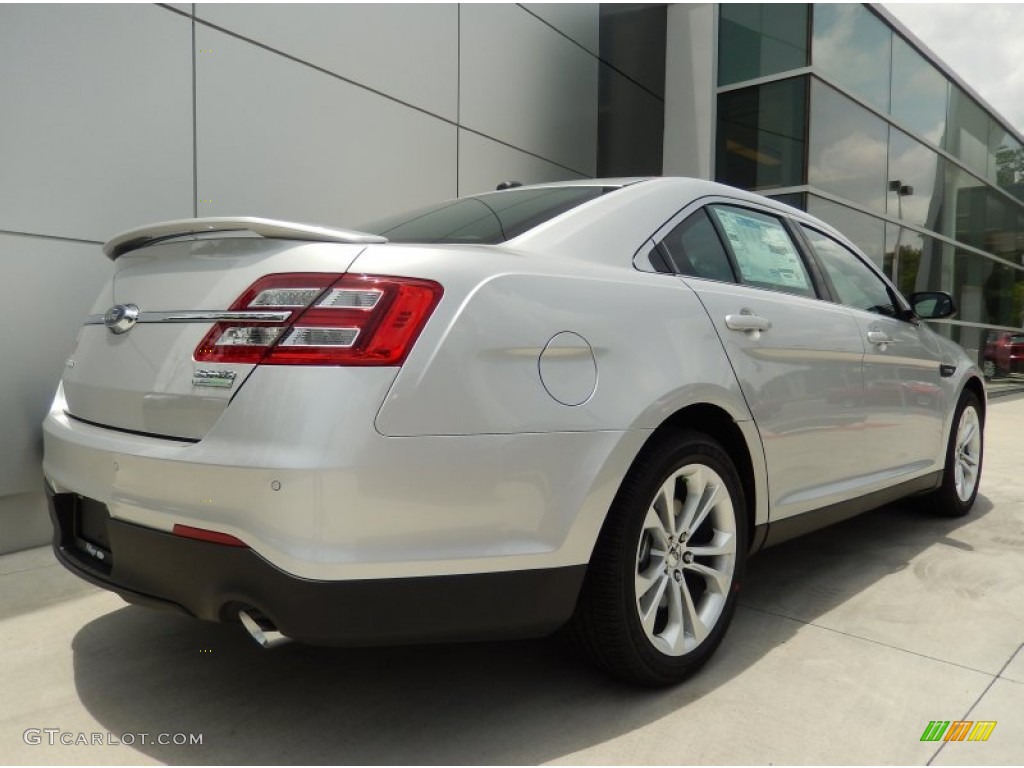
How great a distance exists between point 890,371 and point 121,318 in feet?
9.47

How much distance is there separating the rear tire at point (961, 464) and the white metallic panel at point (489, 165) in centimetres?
361

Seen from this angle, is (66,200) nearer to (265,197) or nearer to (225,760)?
(265,197)

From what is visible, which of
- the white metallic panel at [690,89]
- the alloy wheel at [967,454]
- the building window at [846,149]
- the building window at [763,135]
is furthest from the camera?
the white metallic panel at [690,89]

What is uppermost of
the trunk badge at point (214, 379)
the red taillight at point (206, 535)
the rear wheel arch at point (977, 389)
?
the trunk badge at point (214, 379)

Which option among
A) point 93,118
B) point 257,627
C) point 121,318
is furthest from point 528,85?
point 257,627

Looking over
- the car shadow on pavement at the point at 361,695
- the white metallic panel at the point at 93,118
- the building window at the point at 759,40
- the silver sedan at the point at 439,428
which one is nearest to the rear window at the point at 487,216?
the silver sedan at the point at 439,428

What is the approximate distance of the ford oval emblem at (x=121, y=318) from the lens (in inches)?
74.0

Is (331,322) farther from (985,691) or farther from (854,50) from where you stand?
(854,50)

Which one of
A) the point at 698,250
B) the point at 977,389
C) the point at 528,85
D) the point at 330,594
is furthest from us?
the point at 528,85

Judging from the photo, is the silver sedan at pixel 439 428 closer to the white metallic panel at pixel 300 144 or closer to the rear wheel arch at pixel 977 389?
Result: the rear wheel arch at pixel 977 389

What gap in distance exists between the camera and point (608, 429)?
182cm

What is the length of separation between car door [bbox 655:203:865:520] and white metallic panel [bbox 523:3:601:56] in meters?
4.81

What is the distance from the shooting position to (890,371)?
3.17 metres

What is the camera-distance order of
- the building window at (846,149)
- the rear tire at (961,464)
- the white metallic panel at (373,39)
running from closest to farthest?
the rear tire at (961,464)
the white metallic panel at (373,39)
the building window at (846,149)
